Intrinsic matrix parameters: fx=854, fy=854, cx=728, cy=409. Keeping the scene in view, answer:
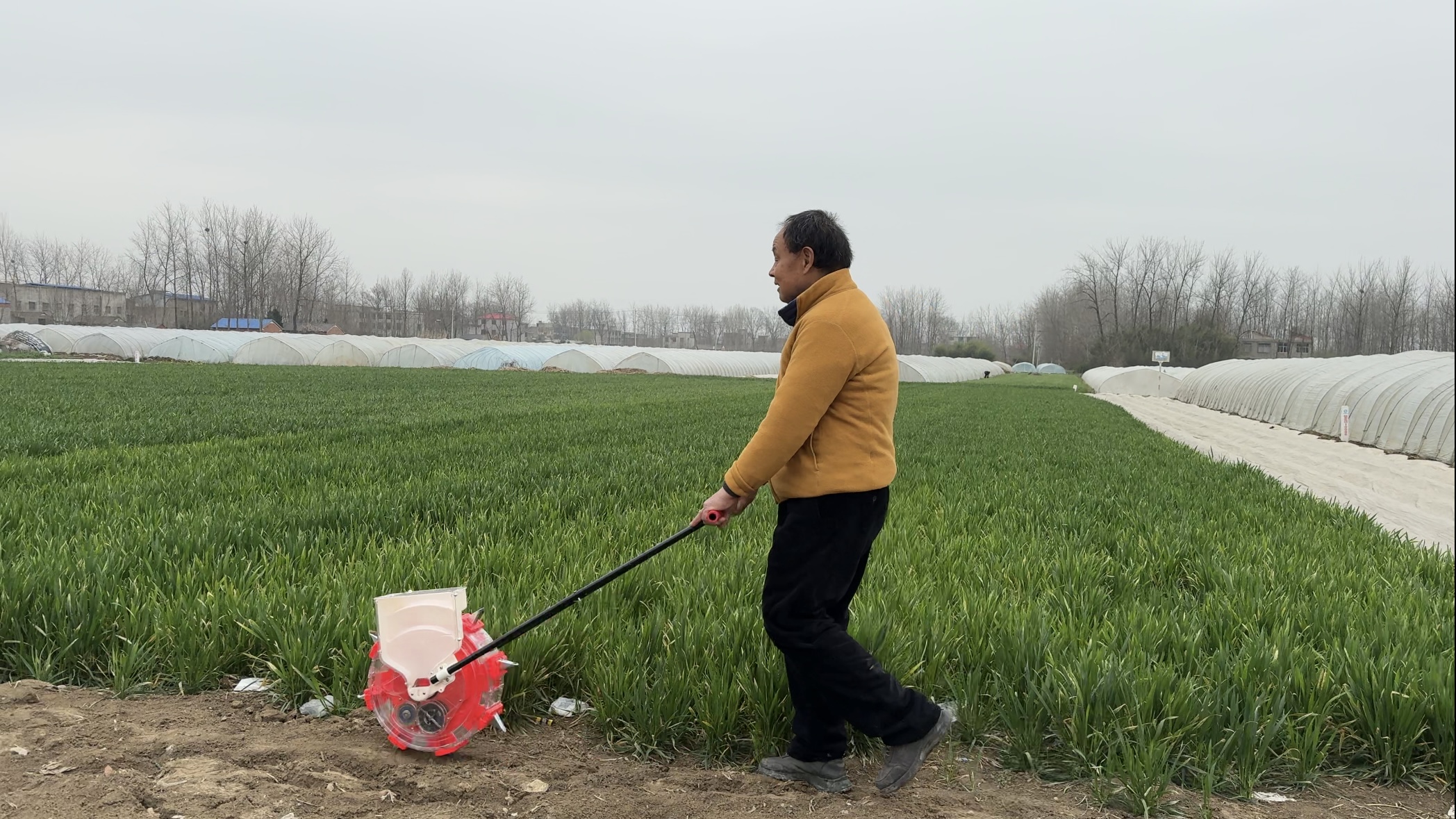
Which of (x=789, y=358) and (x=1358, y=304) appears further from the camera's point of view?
(x=1358, y=304)

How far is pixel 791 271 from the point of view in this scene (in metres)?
2.45

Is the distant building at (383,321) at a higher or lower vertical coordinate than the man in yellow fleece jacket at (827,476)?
higher

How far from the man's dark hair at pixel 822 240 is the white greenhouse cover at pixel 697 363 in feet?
139

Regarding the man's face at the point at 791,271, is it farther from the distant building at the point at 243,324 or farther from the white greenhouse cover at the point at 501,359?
the distant building at the point at 243,324

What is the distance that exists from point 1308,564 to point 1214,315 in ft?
264

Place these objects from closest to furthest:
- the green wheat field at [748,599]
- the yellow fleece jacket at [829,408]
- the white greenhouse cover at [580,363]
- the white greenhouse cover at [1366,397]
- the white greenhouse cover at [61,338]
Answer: the yellow fleece jacket at [829,408], the green wheat field at [748,599], the white greenhouse cover at [1366,397], the white greenhouse cover at [61,338], the white greenhouse cover at [580,363]

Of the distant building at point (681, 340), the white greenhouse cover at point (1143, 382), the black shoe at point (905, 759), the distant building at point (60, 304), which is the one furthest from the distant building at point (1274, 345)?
the distant building at point (60, 304)

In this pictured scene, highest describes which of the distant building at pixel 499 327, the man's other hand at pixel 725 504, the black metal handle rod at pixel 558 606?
the distant building at pixel 499 327

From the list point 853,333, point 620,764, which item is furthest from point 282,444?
point 853,333

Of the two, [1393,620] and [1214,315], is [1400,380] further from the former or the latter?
[1214,315]

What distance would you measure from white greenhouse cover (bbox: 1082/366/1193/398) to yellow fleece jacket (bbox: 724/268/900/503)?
40.5m

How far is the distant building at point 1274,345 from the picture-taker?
7306 centimetres

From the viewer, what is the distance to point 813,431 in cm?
238

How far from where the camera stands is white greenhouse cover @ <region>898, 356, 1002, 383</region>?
46.8 metres
